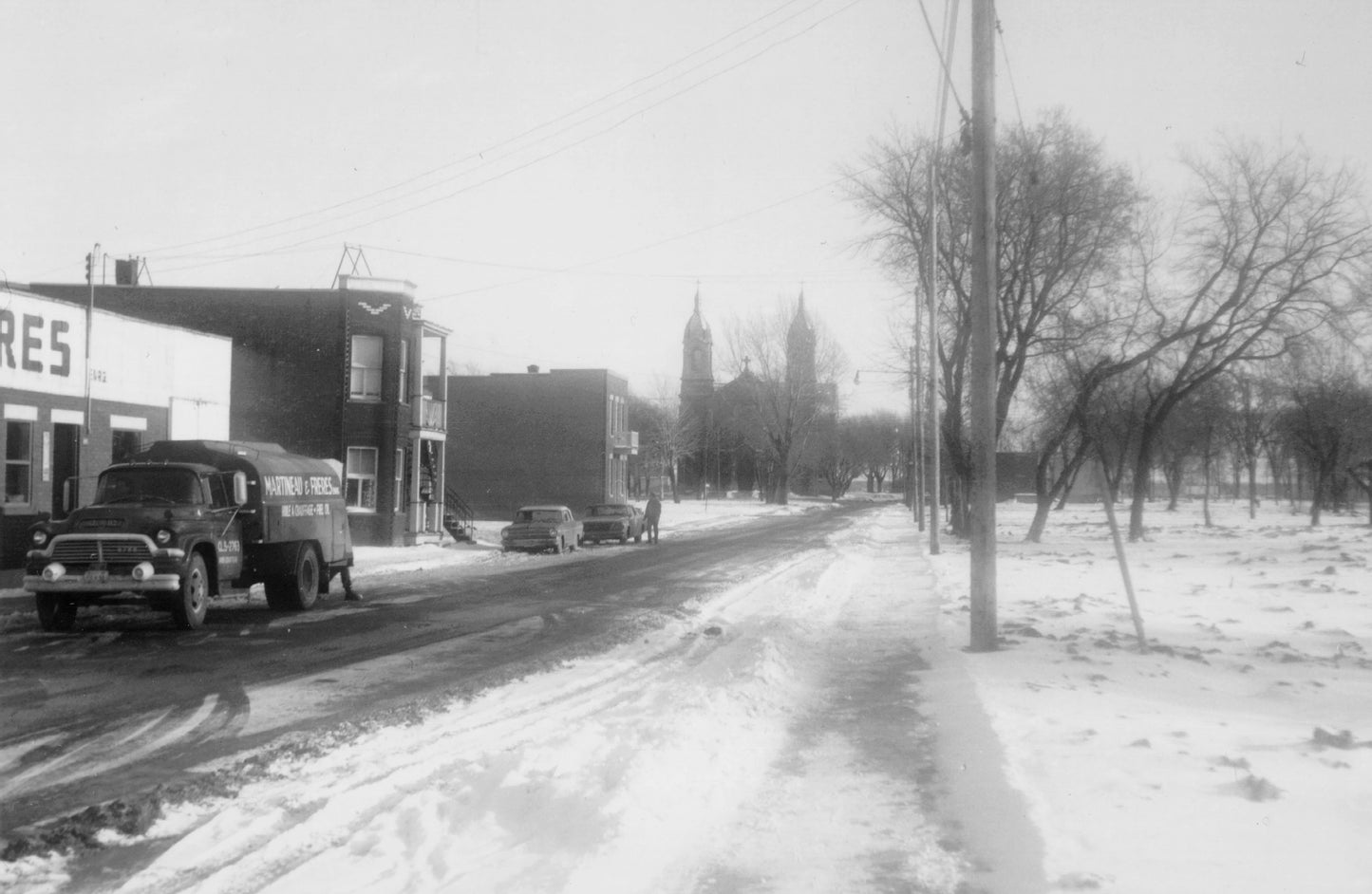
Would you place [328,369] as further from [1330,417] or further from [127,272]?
[1330,417]

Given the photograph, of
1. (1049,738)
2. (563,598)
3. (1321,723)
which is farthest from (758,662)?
(563,598)

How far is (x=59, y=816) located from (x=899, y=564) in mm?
22032

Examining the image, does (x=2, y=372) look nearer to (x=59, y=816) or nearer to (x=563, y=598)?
(x=563, y=598)

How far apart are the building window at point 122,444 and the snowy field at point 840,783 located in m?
15.2

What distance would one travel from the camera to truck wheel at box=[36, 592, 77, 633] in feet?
45.0

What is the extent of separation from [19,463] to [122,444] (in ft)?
10.4

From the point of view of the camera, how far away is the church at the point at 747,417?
88188 mm

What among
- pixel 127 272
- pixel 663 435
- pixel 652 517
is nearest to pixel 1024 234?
pixel 652 517

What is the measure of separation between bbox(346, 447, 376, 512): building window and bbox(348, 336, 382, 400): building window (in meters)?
1.66

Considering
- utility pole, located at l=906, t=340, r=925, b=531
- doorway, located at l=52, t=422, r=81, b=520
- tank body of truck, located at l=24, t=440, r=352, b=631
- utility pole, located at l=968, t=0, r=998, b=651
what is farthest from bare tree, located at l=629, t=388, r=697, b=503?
utility pole, located at l=968, t=0, r=998, b=651

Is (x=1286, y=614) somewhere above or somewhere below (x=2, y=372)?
below

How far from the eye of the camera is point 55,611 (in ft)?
45.3

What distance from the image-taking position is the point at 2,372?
19.6 m

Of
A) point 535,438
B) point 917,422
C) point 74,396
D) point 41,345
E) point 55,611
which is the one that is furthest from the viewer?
point 535,438
